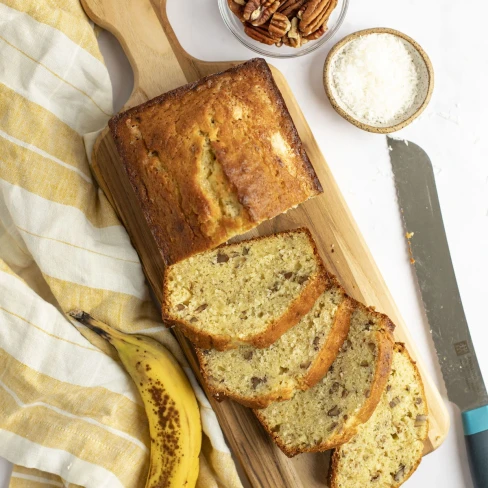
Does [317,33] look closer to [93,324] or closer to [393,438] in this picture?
[93,324]

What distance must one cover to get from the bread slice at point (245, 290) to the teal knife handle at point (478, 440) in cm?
111

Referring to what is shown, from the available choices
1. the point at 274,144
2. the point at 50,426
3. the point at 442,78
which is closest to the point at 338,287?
the point at 274,144

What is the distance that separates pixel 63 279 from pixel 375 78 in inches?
75.6

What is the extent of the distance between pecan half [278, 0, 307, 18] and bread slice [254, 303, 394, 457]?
1.52 metres

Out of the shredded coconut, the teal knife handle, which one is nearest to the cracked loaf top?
the shredded coconut

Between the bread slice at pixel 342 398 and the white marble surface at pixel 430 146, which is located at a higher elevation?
the white marble surface at pixel 430 146

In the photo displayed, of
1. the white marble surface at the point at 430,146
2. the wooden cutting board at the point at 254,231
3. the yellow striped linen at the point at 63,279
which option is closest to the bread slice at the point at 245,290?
the wooden cutting board at the point at 254,231

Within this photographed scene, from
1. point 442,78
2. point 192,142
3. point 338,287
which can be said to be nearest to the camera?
point 192,142

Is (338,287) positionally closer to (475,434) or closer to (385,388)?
(385,388)

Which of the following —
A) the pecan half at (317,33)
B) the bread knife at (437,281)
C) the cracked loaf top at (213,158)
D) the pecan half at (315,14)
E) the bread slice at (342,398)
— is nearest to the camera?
the cracked loaf top at (213,158)

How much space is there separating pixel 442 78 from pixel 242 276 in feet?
5.34

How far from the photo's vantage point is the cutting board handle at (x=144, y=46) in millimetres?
3115

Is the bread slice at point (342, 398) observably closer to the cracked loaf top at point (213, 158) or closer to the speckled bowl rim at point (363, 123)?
the cracked loaf top at point (213, 158)

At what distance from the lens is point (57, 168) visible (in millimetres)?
3070
